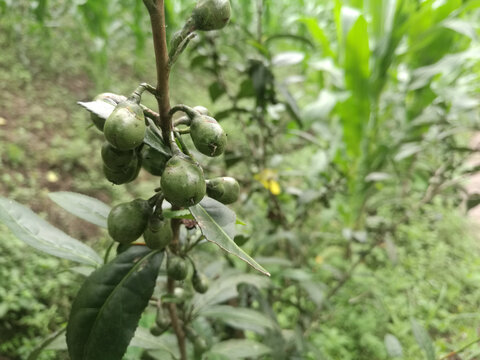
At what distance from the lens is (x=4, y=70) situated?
10.6ft

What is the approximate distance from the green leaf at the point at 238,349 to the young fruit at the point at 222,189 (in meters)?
0.70

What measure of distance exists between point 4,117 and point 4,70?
0.70m

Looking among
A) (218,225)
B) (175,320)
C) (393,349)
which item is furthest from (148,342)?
(393,349)

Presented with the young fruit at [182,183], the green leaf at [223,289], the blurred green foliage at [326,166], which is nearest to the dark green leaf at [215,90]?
the blurred green foliage at [326,166]

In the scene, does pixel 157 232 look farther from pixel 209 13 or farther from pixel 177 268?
pixel 209 13

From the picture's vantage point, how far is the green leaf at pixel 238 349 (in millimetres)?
1146

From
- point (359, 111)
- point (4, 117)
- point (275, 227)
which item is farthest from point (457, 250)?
point (4, 117)

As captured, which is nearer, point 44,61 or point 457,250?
point 457,250

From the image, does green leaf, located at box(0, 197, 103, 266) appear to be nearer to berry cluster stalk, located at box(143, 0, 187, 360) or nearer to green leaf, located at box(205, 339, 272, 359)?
berry cluster stalk, located at box(143, 0, 187, 360)

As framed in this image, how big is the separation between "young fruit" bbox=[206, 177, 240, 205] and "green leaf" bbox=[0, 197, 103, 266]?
39cm

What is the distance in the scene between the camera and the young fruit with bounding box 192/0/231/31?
54 cm

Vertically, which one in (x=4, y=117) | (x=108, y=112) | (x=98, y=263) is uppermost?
(x=108, y=112)

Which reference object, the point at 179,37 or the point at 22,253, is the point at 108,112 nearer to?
the point at 179,37

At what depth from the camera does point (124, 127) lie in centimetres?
48
